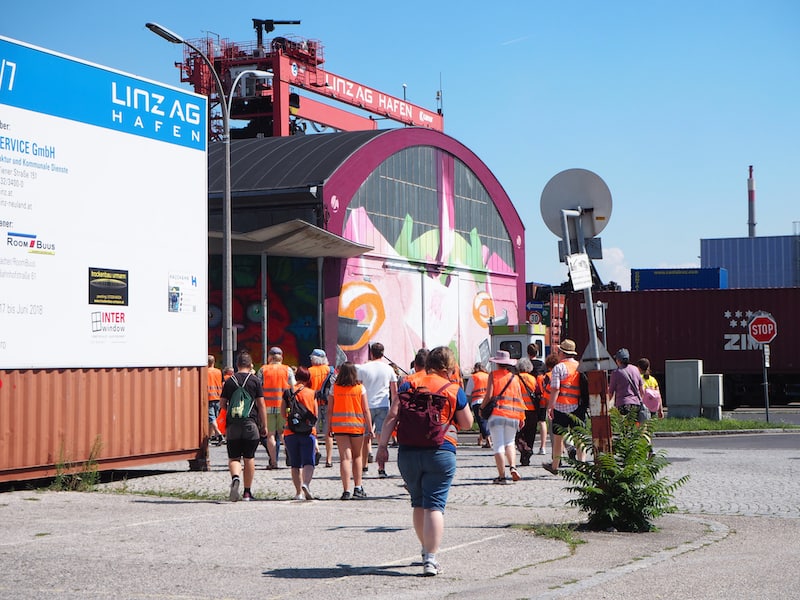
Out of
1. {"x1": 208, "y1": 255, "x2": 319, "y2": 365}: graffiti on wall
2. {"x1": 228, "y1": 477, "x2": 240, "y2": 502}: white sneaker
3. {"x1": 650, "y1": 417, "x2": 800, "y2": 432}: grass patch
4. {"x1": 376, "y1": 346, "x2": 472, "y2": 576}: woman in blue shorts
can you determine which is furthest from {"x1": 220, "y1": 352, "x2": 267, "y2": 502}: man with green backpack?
{"x1": 208, "y1": 255, "x2": 319, "y2": 365}: graffiti on wall

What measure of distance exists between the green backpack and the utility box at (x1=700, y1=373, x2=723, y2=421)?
1674 cm

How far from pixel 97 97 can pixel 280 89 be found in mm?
46583

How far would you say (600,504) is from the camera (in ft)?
33.8

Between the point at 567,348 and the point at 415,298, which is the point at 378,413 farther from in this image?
the point at 415,298

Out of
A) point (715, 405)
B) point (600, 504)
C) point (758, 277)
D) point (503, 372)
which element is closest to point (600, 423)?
point (600, 504)

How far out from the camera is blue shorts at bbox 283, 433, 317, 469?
12.8 metres

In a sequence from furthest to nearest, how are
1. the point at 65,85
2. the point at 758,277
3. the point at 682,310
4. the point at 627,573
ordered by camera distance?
the point at 758,277, the point at 682,310, the point at 65,85, the point at 627,573

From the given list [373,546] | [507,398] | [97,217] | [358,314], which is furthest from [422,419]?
[358,314]

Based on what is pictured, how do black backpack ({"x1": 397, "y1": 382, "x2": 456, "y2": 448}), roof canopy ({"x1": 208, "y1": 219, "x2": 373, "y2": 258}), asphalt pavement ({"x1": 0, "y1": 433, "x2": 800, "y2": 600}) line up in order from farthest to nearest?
roof canopy ({"x1": 208, "y1": 219, "x2": 373, "y2": 258}), black backpack ({"x1": 397, "y1": 382, "x2": 456, "y2": 448}), asphalt pavement ({"x1": 0, "y1": 433, "x2": 800, "y2": 600})

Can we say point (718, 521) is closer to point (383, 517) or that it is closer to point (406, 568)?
point (383, 517)

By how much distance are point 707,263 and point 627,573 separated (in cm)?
8771

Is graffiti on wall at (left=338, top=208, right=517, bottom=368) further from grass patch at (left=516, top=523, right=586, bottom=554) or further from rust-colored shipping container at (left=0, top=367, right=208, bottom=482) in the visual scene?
grass patch at (left=516, top=523, right=586, bottom=554)

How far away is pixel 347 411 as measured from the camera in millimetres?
13180

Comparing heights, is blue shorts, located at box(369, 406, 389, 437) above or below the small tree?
above
